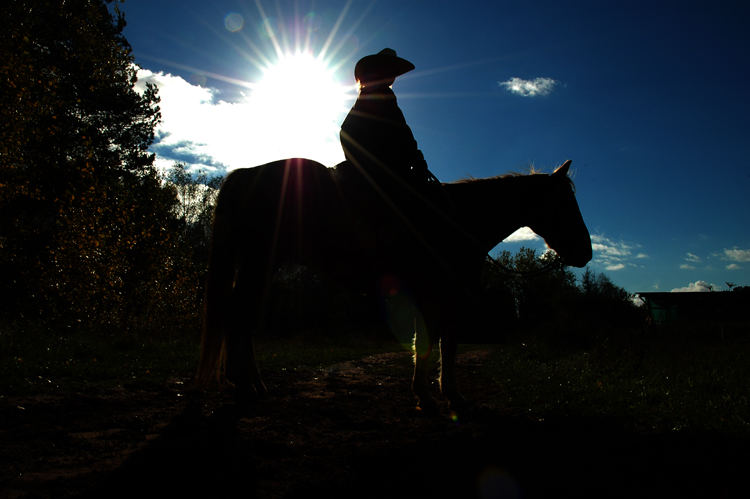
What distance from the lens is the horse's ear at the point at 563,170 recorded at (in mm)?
6777

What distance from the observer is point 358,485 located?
2742 millimetres

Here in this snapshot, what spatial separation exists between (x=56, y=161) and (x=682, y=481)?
62.5 feet

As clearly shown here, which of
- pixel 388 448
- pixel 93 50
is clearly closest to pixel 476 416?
pixel 388 448

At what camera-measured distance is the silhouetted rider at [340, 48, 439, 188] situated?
18.5 ft

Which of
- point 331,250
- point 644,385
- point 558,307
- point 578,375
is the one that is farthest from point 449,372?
point 558,307

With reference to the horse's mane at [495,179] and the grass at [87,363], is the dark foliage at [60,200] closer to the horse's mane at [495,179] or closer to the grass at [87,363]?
the grass at [87,363]

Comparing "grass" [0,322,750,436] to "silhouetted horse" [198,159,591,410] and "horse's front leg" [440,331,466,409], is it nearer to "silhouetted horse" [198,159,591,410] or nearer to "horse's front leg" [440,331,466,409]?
"horse's front leg" [440,331,466,409]

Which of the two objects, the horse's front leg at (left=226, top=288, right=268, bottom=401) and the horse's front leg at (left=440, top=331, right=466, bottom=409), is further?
the horse's front leg at (left=440, top=331, right=466, bottom=409)

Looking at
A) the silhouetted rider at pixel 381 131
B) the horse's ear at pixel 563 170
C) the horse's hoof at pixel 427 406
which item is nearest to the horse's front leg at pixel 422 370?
the horse's hoof at pixel 427 406

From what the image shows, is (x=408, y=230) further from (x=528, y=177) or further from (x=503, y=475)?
(x=503, y=475)

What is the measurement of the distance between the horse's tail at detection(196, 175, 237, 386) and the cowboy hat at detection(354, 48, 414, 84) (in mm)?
2623

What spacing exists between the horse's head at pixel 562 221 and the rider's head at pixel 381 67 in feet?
10.2

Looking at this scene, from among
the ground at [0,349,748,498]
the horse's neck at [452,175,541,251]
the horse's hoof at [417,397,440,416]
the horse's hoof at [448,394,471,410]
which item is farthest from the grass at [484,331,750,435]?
the horse's neck at [452,175,541,251]

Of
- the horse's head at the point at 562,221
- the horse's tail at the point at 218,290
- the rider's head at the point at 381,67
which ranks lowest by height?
the horse's tail at the point at 218,290
